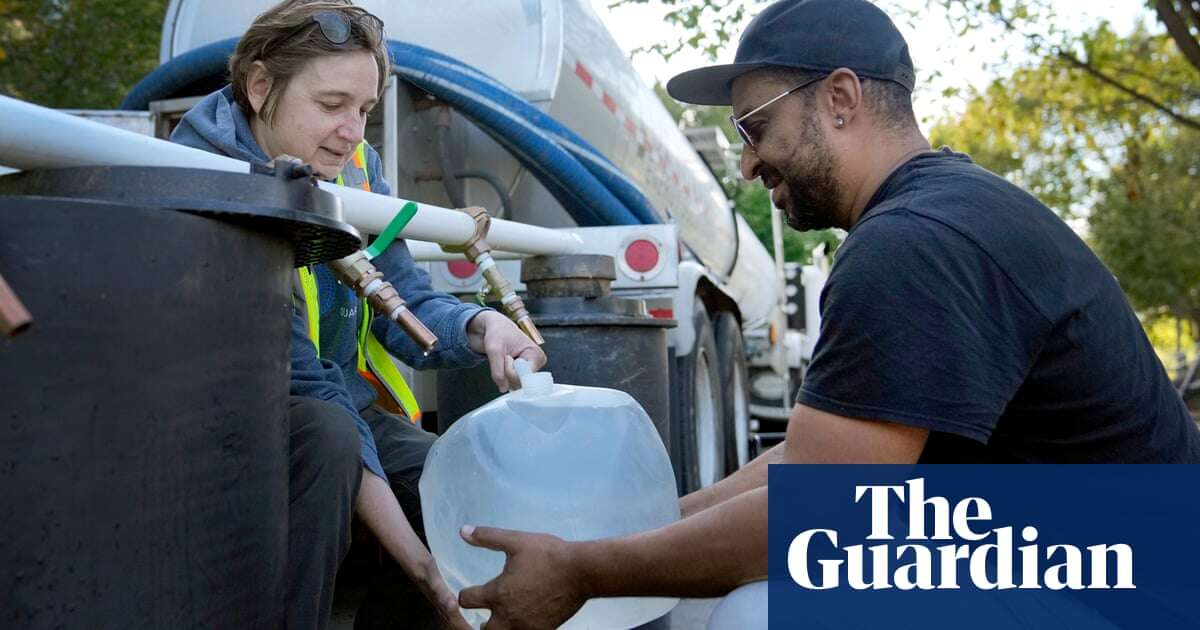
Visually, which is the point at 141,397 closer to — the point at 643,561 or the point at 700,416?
the point at 643,561

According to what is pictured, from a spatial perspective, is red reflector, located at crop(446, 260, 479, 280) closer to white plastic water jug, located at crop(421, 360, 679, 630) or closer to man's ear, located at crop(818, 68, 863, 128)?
white plastic water jug, located at crop(421, 360, 679, 630)

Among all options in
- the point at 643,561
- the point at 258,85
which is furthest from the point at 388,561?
the point at 258,85

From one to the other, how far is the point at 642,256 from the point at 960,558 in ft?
9.44

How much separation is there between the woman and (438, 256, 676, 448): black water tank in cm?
48

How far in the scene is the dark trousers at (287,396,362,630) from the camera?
1.93 meters

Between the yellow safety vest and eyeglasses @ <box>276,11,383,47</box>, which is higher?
eyeglasses @ <box>276,11,383,47</box>

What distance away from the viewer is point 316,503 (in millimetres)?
1983

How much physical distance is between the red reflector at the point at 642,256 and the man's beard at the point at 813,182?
2471 millimetres

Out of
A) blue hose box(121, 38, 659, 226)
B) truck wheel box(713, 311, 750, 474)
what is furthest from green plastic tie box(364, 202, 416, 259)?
truck wheel box(713, 311, 750, 474)

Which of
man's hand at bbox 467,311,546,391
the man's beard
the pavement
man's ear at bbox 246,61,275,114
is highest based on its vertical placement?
man's ear at bbox 246,61,275,114

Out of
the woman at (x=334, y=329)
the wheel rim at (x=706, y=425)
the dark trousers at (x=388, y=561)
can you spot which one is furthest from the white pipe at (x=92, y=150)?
the wheel rim at (x=706, y=425)

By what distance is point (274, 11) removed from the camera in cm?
247

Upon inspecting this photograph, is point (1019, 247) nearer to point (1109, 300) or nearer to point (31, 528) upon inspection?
point (1109, 300)

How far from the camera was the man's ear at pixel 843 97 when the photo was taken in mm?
2104
